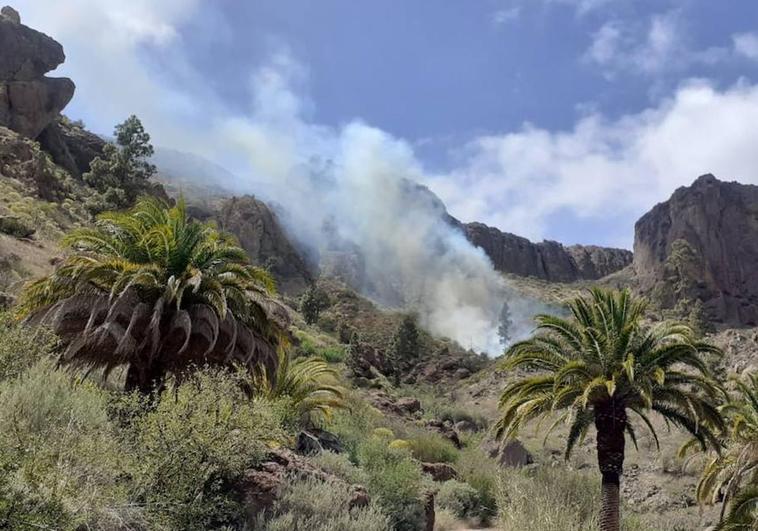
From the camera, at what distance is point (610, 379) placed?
12.0 meters

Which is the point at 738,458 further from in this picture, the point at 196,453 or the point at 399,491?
the point at 196,453

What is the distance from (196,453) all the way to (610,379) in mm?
8231

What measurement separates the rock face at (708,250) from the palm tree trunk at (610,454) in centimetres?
8121

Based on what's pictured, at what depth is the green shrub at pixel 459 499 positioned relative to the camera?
13.3 m

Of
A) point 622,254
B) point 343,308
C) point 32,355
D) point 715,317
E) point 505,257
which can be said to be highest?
point 622,254

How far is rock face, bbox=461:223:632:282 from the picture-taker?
136 metres

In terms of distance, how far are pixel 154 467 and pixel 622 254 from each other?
497 feet

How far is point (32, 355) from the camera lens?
8.73 m

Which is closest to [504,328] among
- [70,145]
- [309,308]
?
[309,308]

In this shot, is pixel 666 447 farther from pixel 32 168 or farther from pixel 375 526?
pixel 32 168

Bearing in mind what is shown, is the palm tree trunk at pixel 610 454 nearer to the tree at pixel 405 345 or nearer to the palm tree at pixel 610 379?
the palm tree at pixel 610 379

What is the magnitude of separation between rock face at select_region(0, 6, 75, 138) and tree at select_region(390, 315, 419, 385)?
34037 mm

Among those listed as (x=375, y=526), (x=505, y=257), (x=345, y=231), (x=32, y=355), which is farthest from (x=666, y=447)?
(x=505, y=257)

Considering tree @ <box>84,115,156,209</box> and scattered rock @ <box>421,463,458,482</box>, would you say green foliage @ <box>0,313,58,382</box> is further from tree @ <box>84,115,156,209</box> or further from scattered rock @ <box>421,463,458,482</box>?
tree @ <box>84,115,156,209</box>
